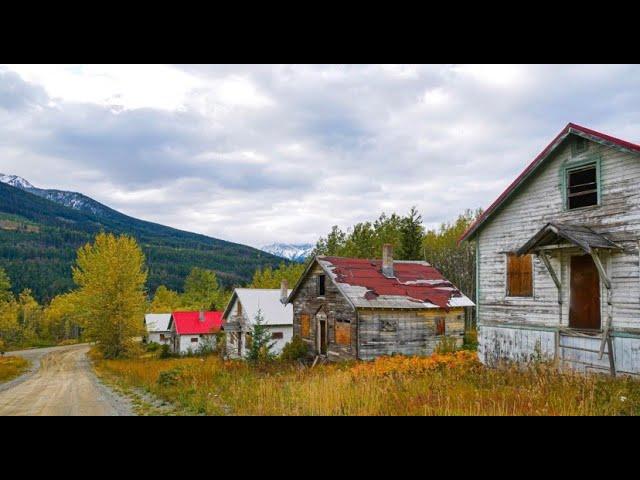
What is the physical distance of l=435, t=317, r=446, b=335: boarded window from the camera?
27244 mm

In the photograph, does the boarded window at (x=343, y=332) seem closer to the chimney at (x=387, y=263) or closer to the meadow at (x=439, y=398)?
the chimney at (x=387, y=263)

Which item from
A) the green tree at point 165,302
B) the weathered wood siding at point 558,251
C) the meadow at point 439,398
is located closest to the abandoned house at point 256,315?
the weathered wood siding at point 558,251

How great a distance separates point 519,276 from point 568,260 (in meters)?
1.82

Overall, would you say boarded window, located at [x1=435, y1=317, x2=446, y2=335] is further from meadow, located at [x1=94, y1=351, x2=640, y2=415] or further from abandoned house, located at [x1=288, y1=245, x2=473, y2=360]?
meadow, located at [x1=94, y1=351, x2=640, y2=415]

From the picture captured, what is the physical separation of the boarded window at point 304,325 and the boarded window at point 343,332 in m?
3.64

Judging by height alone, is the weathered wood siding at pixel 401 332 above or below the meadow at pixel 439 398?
below

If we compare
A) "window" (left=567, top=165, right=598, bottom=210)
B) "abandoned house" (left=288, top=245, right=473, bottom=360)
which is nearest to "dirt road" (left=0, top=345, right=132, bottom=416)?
"abandoned house" (left=288, top=245, right=473, bottom=360)

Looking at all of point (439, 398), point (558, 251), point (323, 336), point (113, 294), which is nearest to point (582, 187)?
point (558, 251)

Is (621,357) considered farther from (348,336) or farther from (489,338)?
(348,336)

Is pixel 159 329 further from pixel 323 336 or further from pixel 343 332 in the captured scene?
pixel 343 332

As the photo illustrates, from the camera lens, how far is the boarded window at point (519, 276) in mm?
15773

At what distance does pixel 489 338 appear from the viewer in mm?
17141

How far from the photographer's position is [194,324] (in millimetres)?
58156
